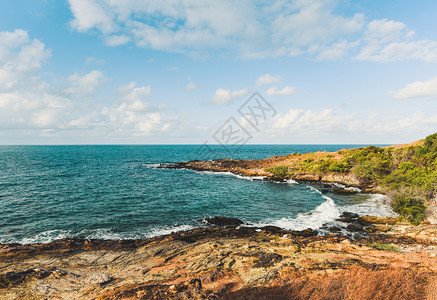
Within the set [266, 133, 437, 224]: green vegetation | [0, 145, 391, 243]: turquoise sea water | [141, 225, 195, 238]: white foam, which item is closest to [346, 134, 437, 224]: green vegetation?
[266, 133, 437, 224]: green vegetation

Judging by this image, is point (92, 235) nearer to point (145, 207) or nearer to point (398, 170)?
point (145, 207)

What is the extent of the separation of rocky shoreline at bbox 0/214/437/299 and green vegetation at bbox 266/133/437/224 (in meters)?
5.39

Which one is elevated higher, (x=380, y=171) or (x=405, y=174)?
(x=405, y=174)

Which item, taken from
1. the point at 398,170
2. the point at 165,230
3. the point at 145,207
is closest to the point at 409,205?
the point at 398,170

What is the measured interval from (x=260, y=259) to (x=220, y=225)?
10885mm

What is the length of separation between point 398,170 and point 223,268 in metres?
37.1

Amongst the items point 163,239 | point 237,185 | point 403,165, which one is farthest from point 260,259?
point 403,165

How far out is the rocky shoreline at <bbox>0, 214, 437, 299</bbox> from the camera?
33.2 ft

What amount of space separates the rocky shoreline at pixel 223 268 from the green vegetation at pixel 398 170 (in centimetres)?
539

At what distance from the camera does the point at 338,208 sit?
29500mm

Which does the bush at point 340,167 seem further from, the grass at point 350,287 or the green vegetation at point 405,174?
the grass at point 350,287

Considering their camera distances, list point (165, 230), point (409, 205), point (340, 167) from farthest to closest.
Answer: point (340, 167) → point (409, 205) → point (165, 230)

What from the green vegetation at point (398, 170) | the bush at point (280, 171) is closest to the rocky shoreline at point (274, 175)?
the bush at point (280, 171)

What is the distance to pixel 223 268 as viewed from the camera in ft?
41.2
